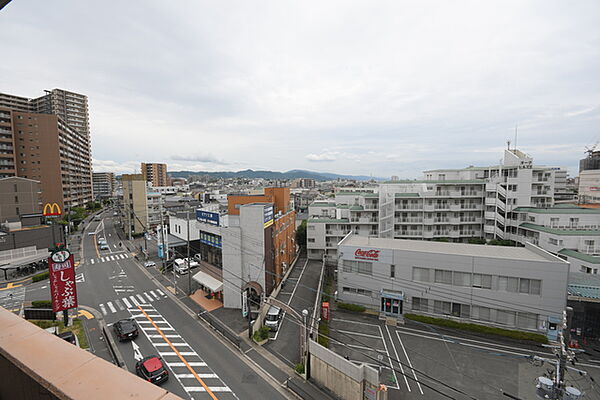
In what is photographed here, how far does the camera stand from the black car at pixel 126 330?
60.4ft

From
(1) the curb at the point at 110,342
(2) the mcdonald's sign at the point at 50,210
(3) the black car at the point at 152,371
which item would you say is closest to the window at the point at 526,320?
(3) the black car at the point at 152,371

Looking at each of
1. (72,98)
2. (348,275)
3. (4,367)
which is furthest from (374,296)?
(72,98)

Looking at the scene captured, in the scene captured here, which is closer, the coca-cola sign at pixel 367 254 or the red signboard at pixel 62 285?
the red signboard at pixel 62 285

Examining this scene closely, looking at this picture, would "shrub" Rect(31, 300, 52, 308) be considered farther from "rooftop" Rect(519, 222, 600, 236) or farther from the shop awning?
"rooftop" Rect(519, 222, 600, 236)

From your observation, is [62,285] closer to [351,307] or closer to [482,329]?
[351,307]

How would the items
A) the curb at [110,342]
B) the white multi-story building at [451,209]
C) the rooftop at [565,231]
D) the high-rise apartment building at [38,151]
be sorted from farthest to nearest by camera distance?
the high-rise apartment building at [38,151] → the white multi-story building at [451,209] → the rooftop at [565,231] → the curb at [110,342]

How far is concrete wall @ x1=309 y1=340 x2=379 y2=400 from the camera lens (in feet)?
41.8

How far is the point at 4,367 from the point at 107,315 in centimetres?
2483

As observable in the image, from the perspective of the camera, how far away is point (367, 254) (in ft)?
78.0

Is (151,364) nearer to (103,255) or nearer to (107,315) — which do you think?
(107,315)

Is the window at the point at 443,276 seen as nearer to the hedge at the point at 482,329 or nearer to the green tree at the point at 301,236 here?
the hedge at the point at 482,329

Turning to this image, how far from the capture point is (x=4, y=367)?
263cm

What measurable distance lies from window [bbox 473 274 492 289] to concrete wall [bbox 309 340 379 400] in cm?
1342

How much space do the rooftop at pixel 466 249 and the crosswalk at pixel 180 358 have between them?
1454cm
